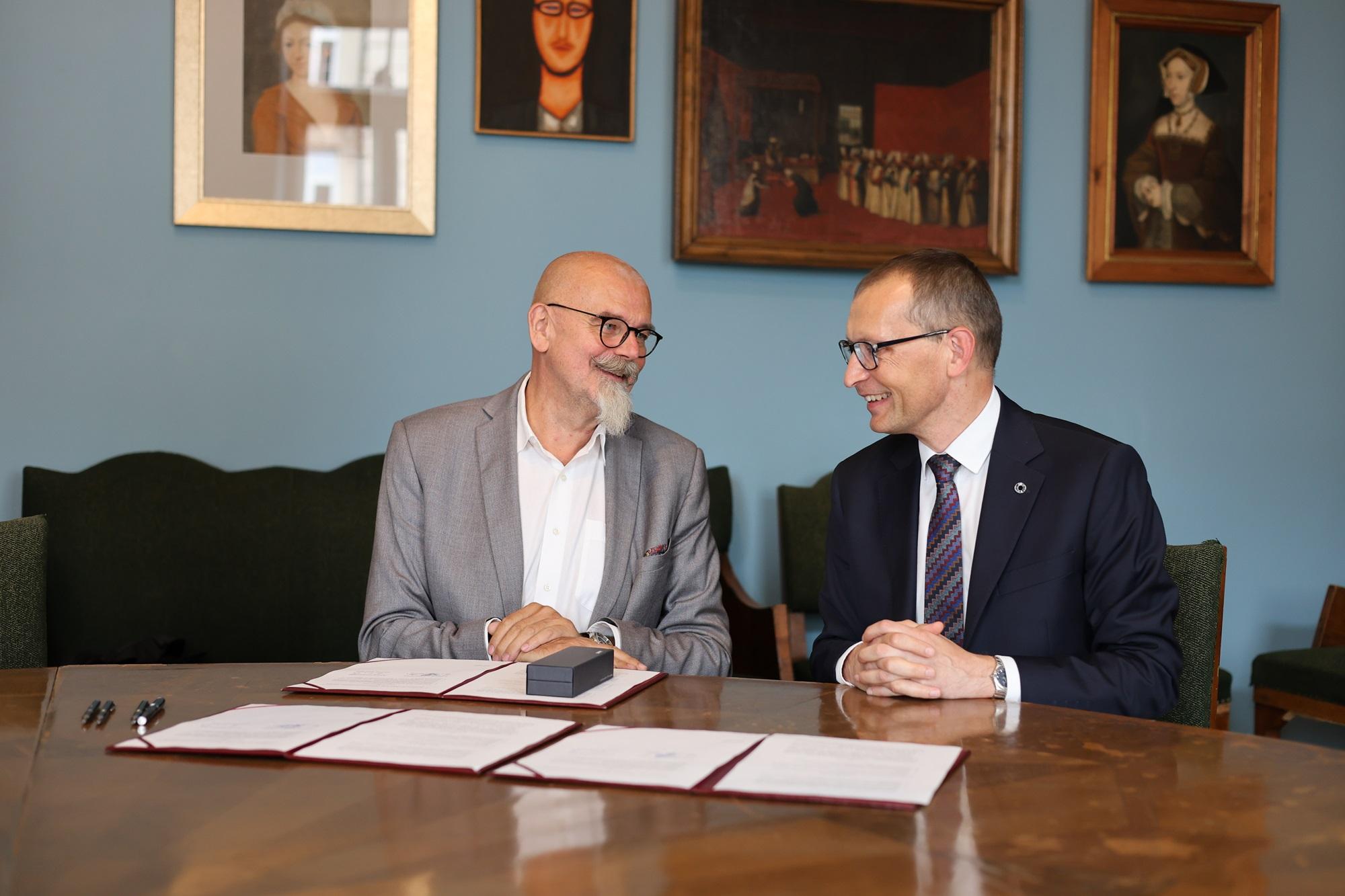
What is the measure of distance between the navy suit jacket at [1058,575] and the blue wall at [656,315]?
1885 millimetres

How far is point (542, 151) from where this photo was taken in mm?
4258

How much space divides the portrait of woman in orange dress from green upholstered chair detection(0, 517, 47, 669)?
1.56m

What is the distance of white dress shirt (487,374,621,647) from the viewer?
2.87 metres

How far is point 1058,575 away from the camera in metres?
2.37

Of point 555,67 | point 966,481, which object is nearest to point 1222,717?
point 966,481

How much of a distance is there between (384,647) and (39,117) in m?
2.47

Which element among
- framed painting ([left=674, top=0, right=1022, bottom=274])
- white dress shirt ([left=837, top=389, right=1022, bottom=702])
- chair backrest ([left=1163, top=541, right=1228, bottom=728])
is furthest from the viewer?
framed painting ([left=674, top=0, right=1022, bottom=274])

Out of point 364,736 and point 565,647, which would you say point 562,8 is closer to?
point 565,647

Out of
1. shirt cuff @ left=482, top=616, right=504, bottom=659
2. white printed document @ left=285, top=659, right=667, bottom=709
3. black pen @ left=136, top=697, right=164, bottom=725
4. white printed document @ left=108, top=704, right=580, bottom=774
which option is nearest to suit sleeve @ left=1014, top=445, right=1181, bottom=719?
white printed document @ left=285, top=659, right=667, bottom=709

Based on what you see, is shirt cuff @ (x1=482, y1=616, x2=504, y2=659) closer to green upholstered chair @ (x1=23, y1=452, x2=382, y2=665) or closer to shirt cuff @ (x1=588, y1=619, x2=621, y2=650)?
shirt cuff @ (x1=588, y1=619, x2=621, y2=650)

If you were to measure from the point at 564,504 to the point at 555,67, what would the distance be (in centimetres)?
193

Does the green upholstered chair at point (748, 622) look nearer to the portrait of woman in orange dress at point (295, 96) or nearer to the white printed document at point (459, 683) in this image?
the white printed document at point (459, 683)

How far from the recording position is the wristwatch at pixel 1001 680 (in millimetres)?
2014

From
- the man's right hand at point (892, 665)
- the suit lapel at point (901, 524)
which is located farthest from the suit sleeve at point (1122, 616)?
the suit lapel at point (901, 524)
